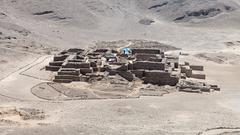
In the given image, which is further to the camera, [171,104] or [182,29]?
[182,29]

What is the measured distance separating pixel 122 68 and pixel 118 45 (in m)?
18.3

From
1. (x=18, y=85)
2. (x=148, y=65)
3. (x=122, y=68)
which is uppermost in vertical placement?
(x=148, y=65)

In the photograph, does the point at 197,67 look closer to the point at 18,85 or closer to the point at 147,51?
the point at 147,51

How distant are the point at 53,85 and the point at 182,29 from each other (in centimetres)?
4061

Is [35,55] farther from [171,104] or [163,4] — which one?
[163,4]

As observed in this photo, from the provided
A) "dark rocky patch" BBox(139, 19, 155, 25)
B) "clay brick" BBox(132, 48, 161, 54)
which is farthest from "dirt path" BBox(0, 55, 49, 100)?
"dark rocky patch" BBox(139, 19, 155, 25)

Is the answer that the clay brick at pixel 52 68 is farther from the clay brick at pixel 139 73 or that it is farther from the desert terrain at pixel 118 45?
the clay brick at pixel 139 73

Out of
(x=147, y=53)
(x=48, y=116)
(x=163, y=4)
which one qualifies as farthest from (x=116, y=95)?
(x=163, y=4)

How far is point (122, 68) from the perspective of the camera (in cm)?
4050

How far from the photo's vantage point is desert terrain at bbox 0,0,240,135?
29078mm

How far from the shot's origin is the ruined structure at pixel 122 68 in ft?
130

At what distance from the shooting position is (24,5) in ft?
241

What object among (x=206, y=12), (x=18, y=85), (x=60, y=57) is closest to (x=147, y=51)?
(x=60, y=57)

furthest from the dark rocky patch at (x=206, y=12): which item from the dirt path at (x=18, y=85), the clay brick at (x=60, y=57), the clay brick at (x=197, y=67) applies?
the dirt path at (x=18, y=85)
